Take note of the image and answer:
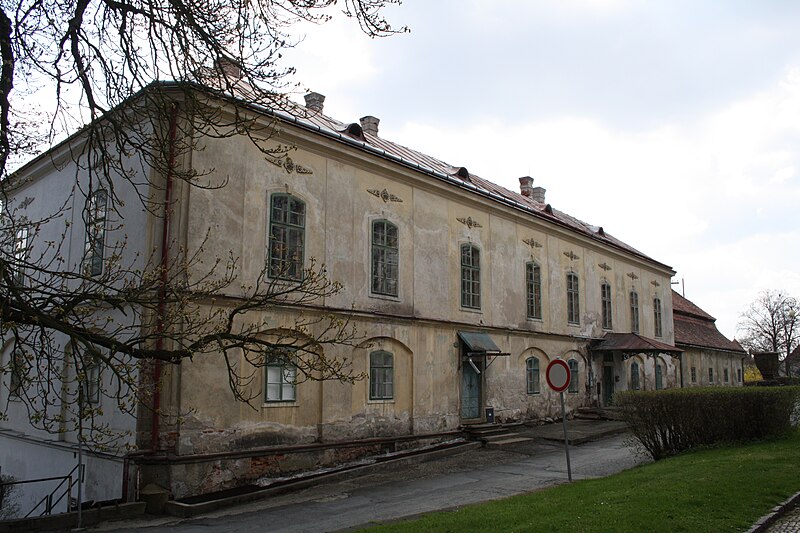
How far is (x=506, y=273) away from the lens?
71.7 feet

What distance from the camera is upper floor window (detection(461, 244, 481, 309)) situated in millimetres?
20031

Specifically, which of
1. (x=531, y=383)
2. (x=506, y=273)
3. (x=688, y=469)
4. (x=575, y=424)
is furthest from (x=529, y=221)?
(x=688, y=469)

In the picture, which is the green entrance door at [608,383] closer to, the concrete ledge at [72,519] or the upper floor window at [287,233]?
the upper floor window at [287,233]

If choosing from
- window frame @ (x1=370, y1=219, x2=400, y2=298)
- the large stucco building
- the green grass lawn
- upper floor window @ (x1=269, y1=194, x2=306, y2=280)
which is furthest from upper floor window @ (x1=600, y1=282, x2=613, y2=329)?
upper floor window @ (x1=269, y1=194, x2=306, y2=280)

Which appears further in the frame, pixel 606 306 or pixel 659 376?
pixel 659 376

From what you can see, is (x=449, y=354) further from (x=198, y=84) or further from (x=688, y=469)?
(x=198, y=84)

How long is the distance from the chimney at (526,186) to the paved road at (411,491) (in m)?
15.4

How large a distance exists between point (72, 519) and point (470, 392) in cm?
1185

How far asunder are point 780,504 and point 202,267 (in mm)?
10339

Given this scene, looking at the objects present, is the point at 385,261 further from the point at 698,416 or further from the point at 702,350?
the point at 702,350

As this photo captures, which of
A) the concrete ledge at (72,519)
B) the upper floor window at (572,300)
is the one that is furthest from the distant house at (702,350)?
the concrete ledge at (72,519)

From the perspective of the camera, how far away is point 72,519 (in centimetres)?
1020

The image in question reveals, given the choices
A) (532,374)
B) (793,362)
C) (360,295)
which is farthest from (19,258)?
(793,362)

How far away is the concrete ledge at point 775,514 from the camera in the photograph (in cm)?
767
